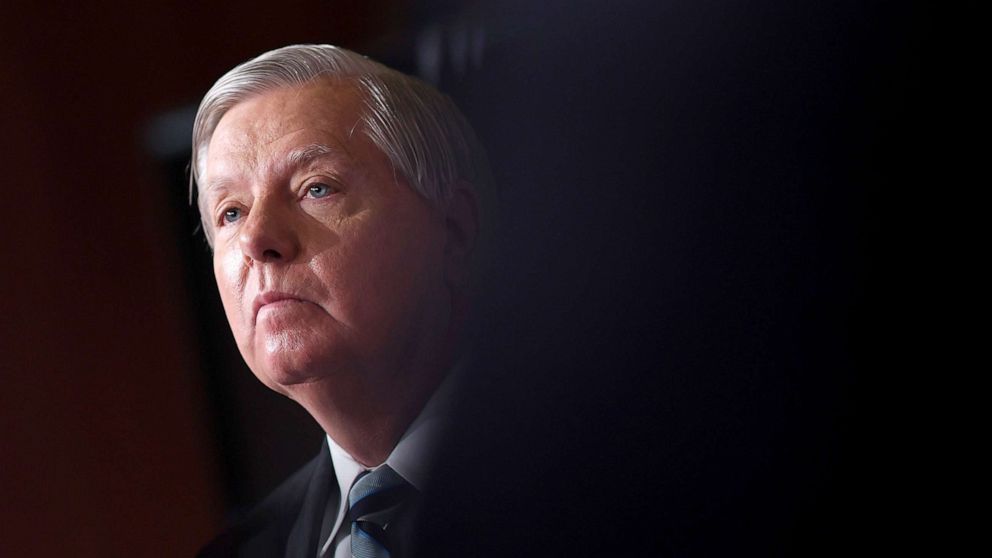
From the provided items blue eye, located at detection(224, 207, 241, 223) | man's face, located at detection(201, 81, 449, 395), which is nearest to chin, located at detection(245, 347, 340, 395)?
man's face, located at detection(201, 81, 449, 395)

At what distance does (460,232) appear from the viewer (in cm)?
75

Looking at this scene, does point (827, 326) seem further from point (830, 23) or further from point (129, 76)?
point (129, 76)

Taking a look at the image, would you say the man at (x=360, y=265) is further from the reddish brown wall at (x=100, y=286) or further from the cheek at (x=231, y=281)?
the reddish brown wall at (x=100, y=286)

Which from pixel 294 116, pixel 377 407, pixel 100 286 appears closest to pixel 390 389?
pixel 377 407

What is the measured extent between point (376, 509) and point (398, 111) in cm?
30

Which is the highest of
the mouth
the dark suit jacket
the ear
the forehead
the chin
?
the forehead

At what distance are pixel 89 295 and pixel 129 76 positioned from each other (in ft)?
0.70

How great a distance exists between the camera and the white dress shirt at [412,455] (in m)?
0.74

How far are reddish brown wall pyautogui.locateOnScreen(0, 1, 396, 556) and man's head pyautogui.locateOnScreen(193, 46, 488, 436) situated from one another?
0.14 meters

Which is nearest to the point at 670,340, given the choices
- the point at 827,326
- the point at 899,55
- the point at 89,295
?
the point at 827,326

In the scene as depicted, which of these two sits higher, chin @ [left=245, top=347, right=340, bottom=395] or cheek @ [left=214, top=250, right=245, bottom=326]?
cheek @ [left=214, top=250, right=245, bottom=326]

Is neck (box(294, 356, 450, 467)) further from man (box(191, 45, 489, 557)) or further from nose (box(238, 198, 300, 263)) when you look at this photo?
nose (box(238, 198, 300, 263))

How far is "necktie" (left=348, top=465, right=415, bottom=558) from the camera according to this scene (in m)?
0.74

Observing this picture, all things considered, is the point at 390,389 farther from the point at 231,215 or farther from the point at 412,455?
the point at 231,215
